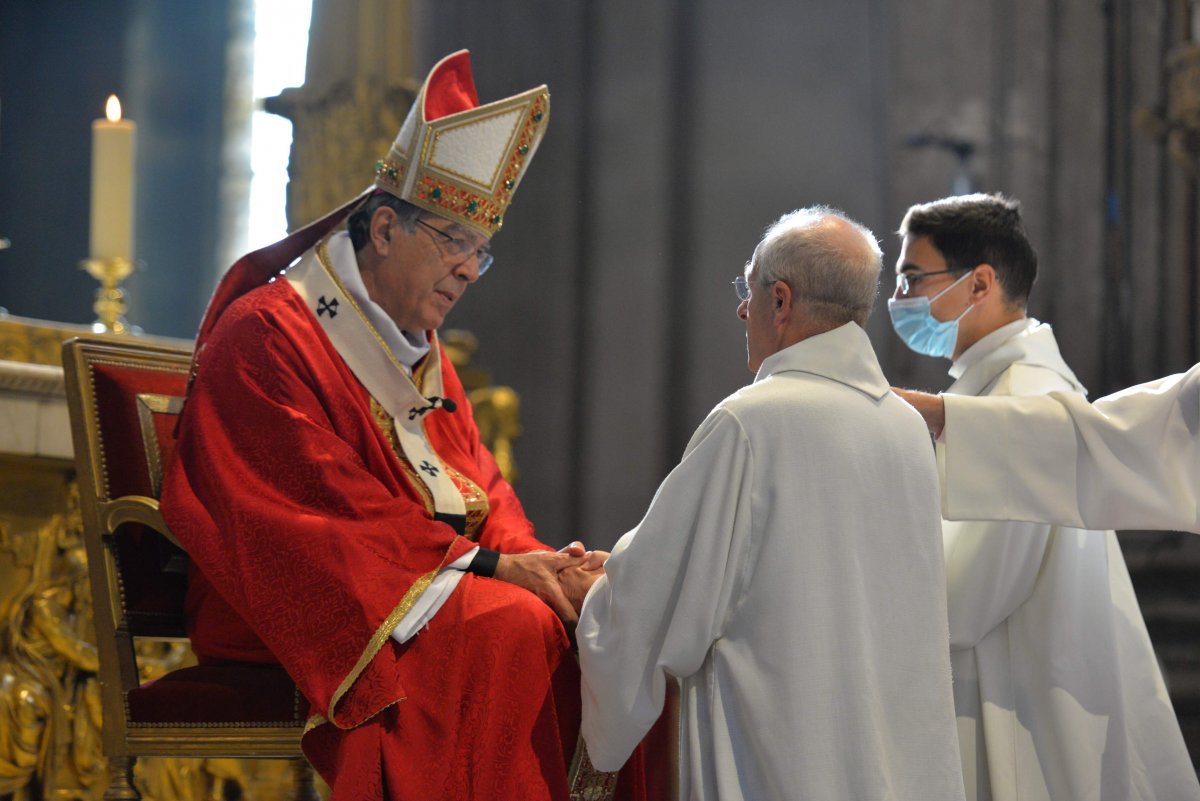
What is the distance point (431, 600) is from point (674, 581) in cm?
58

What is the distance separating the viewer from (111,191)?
399 cm

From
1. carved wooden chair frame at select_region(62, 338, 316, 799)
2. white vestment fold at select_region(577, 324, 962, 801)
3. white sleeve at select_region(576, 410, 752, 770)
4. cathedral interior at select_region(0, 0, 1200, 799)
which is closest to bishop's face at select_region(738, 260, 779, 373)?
white vestment fold at select_region(577, 324, 962, 801)

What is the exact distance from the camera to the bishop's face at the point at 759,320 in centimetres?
279

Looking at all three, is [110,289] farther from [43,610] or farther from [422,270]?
[422,270]

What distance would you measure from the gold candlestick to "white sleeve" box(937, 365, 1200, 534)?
2.19 metres

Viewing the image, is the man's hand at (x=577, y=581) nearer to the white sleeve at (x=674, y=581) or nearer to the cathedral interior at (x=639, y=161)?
the white sleeve at (x=674, y=581)

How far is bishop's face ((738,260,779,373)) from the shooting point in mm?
2795

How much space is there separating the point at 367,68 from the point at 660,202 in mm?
1365

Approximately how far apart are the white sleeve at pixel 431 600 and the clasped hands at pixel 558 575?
0.12 meters

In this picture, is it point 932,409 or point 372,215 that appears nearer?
point 932,409

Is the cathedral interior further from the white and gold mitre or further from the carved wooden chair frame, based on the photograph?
the carved wooden chair frame

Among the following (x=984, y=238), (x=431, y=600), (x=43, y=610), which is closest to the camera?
(x=431, y=600)

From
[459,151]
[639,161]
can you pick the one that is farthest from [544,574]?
[639,161]

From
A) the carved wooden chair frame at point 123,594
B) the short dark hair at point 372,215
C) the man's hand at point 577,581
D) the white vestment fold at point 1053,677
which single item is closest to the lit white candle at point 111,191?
the carved wooden chair frame at point 123,594
